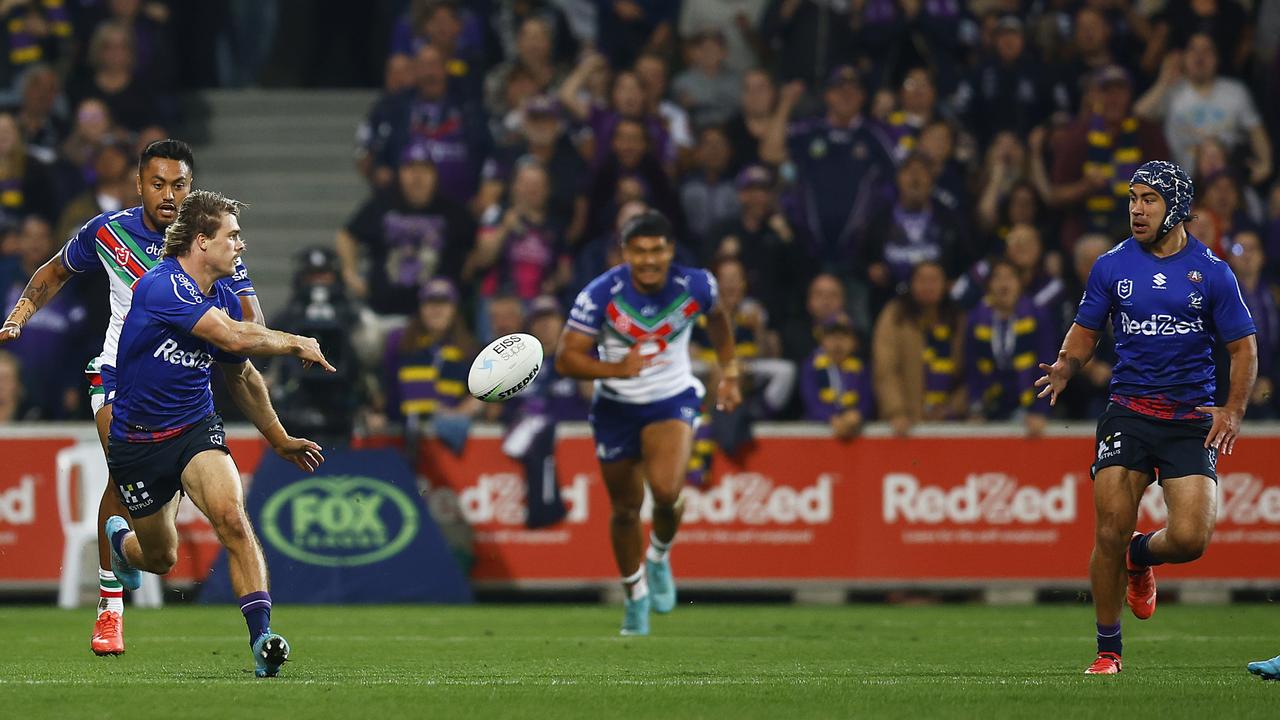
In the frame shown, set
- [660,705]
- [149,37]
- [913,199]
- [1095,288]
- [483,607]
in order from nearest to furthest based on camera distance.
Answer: [660,705]
[1095,288]
[483,607]
[913,199]
[149,37]

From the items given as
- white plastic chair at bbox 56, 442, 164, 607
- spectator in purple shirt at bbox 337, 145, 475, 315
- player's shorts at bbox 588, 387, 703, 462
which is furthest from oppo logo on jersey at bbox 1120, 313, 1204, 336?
spectator in purple shirt at bbox 337, 145, 475, 315

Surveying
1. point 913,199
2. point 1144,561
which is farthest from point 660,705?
point 913,199

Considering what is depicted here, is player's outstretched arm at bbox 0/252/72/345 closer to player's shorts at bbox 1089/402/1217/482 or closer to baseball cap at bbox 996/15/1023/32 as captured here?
player's shorts at bbox 1089/402/1217/482

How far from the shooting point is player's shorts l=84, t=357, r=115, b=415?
10141mm

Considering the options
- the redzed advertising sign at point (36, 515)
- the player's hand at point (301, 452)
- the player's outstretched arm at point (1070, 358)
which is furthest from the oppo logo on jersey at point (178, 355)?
the redzed advertising sign at point (36, 515)

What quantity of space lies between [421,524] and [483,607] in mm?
802

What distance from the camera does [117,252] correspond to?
1021 centimetres

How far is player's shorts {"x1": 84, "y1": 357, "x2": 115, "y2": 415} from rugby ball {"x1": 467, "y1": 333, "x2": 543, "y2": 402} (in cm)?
187

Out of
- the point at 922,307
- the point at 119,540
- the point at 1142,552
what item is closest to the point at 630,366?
the point at 119,540

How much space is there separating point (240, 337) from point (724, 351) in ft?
14.8

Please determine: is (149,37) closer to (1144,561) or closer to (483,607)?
(483,607)

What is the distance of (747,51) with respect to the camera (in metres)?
19.5

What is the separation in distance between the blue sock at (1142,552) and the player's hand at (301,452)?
397cm

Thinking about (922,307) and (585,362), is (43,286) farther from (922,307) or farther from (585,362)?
(922,307)
